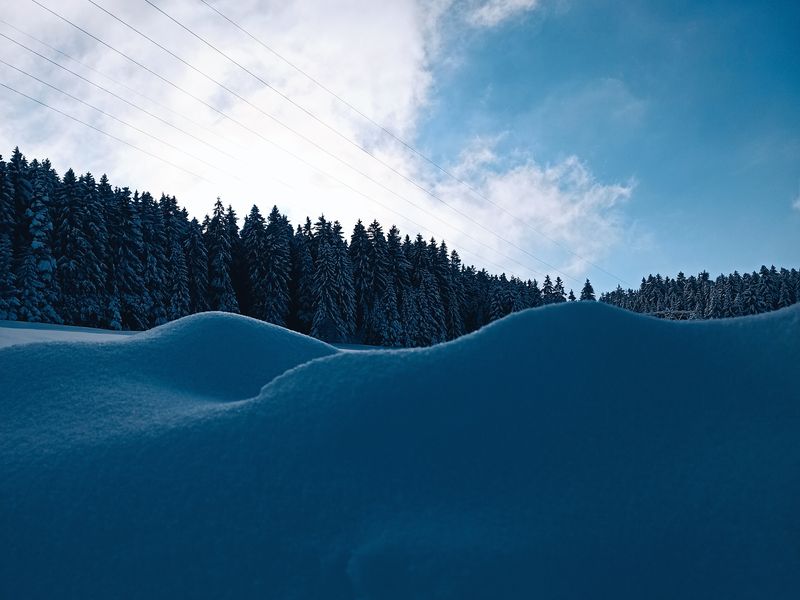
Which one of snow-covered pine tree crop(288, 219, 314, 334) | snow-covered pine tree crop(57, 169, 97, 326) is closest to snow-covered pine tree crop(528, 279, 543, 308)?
snow-covered pine tree crop(288, 219, 314, 334)

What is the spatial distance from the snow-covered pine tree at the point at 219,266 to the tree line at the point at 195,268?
0.11 meters

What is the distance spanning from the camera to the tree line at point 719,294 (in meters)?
99.2

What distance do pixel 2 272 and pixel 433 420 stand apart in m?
38.6

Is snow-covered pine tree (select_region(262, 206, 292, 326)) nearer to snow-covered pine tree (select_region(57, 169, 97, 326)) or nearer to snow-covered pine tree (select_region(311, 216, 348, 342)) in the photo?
snow-covered pine tree (select_region(311, 216, 348, 342))

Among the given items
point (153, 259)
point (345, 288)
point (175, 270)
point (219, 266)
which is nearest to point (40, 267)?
point (153, 259)

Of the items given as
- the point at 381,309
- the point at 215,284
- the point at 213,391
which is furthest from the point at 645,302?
the point at 213,391

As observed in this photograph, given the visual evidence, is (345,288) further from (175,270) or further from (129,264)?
(129,264)

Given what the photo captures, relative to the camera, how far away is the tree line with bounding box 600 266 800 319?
99188 mm

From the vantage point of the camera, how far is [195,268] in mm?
43500

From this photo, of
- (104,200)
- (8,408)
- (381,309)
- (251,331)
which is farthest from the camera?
(381,309)

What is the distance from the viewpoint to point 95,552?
2793mm

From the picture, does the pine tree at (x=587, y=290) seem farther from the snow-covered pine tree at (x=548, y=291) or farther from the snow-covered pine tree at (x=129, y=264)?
the snow-covered pine tree at (x=129, y=264)

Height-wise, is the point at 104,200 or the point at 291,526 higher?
the point at 104,200

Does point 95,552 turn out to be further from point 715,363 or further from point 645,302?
point 645,302
